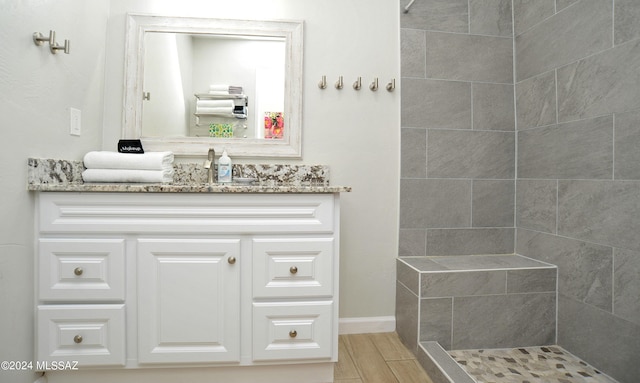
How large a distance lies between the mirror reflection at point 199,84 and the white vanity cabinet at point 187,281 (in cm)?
60

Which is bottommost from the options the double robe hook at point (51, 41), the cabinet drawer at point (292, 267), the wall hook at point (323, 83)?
the cabinet drawer at point (292, 267)

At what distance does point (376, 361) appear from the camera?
151 cm

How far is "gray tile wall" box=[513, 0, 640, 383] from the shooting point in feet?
4.16

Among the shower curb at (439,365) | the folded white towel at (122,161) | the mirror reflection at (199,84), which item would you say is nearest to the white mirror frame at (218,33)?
the mirror reflection at (199,84)

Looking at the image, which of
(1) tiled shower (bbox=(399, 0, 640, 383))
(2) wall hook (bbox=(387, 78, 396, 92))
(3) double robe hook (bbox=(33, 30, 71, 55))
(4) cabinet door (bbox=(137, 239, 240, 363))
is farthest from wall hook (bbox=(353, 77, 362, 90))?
(3) double robe hook (bbox=(33, 30, 71, 55))

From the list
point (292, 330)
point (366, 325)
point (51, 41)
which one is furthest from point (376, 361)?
point (51, 41)

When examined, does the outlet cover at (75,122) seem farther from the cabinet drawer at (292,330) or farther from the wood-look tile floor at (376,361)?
the wood-look tile floor at (376,361)

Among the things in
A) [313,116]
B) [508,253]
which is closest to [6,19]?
[313,116]

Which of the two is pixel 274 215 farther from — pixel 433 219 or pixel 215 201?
pixel 433 219

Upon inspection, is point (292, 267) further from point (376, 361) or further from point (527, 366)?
point (527, 366)

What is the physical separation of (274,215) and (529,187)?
147 centimetres

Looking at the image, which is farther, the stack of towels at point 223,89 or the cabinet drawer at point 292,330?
the stack of towels at point 223,89

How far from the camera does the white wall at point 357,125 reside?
69.4 inches

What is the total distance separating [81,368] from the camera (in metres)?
1.22
